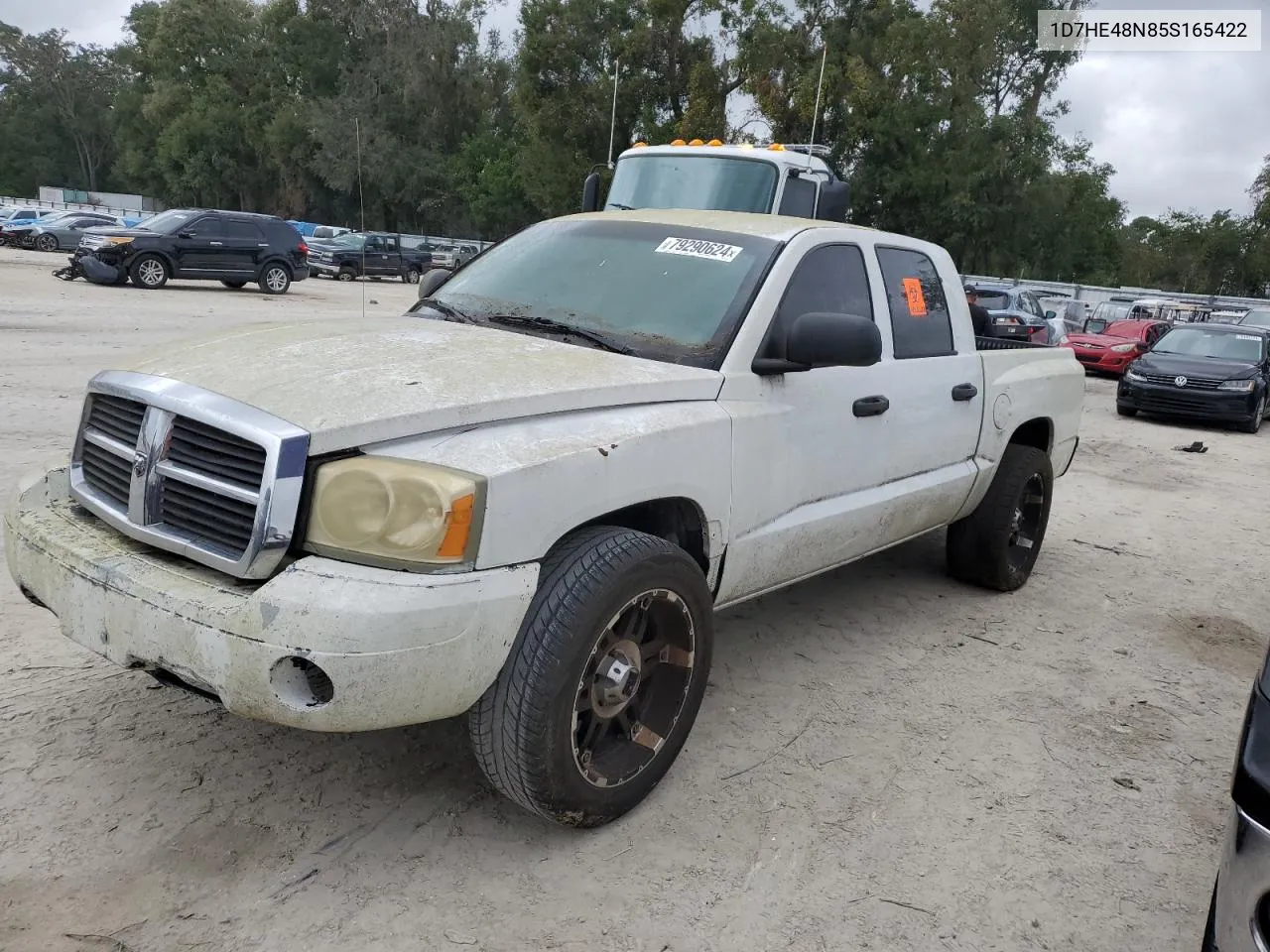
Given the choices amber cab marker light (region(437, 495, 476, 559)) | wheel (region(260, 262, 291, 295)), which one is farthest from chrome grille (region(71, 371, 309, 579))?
wheel (region(260, 262, 291, 295))

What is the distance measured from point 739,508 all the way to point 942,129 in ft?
118

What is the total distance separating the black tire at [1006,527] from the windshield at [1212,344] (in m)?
10.4

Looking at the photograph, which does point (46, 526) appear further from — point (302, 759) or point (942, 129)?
point (942, 129)

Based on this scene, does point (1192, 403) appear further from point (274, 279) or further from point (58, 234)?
point (58, 234)

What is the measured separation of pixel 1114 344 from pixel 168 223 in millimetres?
19012

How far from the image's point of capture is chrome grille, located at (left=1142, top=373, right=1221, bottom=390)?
1308 centimetres

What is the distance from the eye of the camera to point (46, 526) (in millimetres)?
2721

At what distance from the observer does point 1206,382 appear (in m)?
13.1

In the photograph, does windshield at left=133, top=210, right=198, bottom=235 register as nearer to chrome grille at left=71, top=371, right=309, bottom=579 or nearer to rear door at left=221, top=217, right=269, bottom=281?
rear door at left=221, top=217, right=269, bottom=281

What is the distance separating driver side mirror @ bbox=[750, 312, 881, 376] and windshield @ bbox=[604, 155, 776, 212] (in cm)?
634

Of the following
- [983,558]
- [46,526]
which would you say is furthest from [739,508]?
[983,558]

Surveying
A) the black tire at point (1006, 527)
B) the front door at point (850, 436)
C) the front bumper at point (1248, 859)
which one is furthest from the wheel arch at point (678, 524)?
the black tire at point (1006, 527)

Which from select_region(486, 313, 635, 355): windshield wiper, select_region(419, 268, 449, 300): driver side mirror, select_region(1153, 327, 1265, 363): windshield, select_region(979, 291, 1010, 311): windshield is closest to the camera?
select_region(486, 313, 635, 355): windshield wiper

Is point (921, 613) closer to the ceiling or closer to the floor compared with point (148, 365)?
closer to the floor
